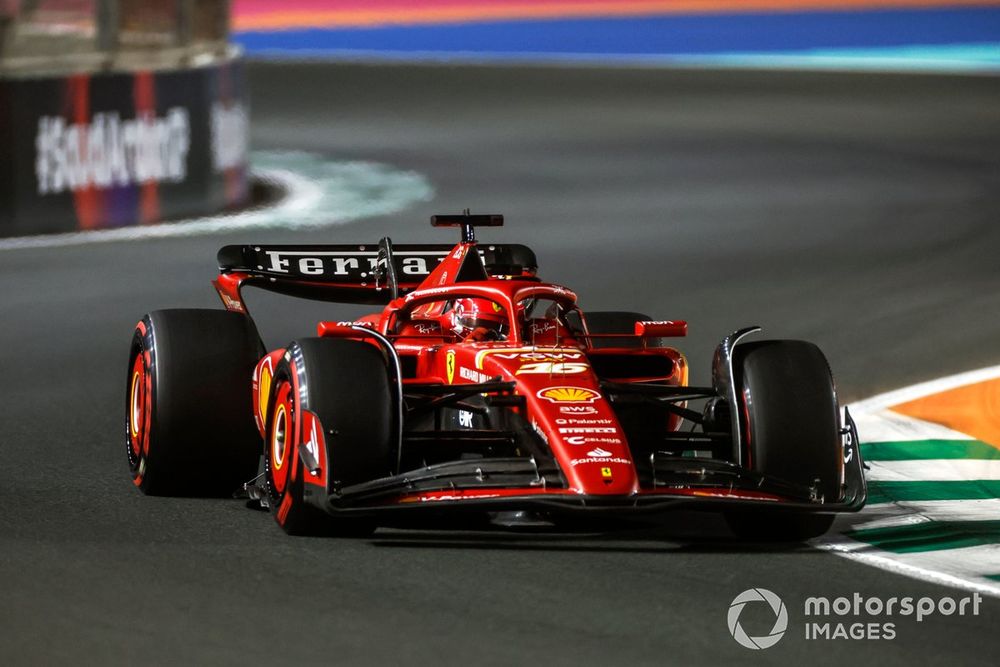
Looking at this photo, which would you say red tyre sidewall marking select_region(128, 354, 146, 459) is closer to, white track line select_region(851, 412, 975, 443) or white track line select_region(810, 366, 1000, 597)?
white track line select_region(810, 366, 1000, 597)

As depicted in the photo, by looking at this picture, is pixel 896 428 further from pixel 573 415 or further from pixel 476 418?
pixel 573 415

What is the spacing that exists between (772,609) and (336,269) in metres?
3.81

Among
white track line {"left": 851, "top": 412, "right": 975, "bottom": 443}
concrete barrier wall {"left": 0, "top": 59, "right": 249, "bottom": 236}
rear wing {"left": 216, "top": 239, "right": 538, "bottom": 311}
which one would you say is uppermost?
concrete barrier wall {"left": 0, "top": 59, "right": 249, "bottom": 236}

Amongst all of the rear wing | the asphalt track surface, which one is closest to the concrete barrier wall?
the asphalt track surface

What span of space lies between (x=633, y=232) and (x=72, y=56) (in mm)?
5100

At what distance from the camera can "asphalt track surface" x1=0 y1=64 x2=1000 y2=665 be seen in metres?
6.29

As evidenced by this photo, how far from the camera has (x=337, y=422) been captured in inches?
288

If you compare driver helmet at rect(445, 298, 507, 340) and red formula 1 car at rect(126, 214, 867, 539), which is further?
driver helmet at rect(445, 298, 507, 340)

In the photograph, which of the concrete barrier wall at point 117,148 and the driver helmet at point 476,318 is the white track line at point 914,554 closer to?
the driver helmet at point 476,318

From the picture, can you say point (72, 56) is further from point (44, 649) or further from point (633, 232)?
point (44, 649)

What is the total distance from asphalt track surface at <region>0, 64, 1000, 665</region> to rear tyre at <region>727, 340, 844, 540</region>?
0.55 feet

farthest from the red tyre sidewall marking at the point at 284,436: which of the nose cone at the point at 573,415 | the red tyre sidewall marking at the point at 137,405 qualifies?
the red tyre sidewall marking at the point at 137,405

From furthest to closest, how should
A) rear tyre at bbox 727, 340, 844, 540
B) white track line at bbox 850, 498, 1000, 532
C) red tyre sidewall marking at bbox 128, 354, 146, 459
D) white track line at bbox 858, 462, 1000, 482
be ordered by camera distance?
1. white track line at bbox 858, 462, 1000, 482
2. red tyre sidewall marking at bbox 128, 354, 146, 459
3. white track line at bbox 850, 498, 1000, 532
4. rear tyre at bbox 727, 340, 844, 540

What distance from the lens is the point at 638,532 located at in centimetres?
772
